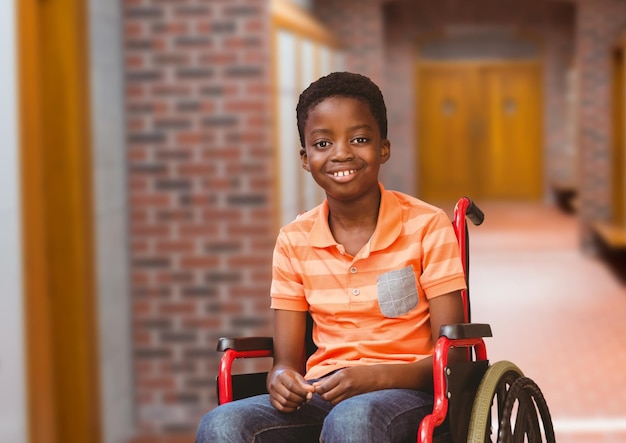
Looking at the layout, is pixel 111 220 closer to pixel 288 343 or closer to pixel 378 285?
pixel 288 343

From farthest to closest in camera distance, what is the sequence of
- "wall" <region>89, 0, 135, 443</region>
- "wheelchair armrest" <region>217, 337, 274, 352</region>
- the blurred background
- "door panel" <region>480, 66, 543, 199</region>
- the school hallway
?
"door panel" <region>480, 66, 543, 199</region> < the school hallway < "wall" <region>89, 0, 135, 443</region> < the blurred background < "wheelchair armrest" <region>217, 337, 274, 352</region>

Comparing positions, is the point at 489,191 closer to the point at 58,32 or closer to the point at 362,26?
the point at 362,26

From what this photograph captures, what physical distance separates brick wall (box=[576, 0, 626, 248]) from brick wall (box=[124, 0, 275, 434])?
6588mm

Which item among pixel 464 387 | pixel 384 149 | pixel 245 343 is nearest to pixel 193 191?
pixel 245 343

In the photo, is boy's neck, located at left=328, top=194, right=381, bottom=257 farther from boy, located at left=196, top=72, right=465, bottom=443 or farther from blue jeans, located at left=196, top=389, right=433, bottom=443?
blue jeans, located at left=196, top=389, right=433, bottom=443

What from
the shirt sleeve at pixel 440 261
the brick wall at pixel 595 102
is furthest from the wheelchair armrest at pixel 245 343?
the brick wall at pixel 595 102

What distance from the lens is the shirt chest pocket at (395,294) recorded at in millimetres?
2248

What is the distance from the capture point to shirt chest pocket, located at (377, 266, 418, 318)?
2248 millimetres

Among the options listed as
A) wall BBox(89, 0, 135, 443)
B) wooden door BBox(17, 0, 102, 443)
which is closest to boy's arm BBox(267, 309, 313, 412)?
wooden door BBox(17, 0, 102, 443)

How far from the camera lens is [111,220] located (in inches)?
177

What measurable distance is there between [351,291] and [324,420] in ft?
0.90

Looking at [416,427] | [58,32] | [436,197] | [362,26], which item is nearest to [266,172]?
[58,32]

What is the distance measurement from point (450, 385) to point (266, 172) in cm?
259

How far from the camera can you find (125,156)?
15.4 ft
